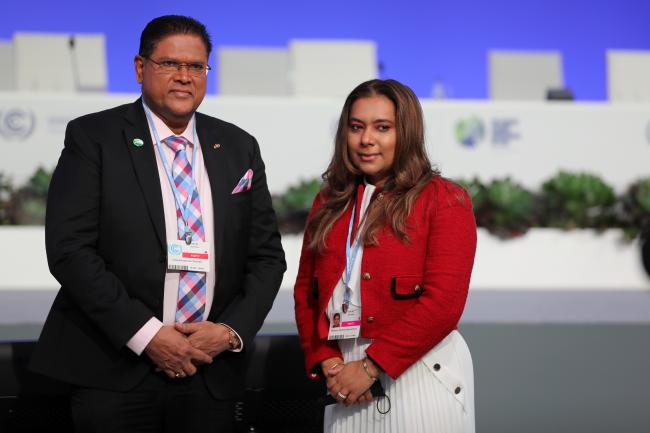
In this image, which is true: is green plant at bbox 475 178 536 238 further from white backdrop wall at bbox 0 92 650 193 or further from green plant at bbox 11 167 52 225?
green plant at bbox 11 167 52 225

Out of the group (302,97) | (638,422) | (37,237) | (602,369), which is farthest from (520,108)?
(638,422)

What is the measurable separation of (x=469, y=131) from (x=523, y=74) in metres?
2.15

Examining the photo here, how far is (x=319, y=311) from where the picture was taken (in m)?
2.24

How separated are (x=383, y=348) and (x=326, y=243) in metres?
0.36

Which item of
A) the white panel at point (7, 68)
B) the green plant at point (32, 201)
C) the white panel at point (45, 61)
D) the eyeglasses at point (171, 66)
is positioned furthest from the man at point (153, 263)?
the white panel at point (7, 68)

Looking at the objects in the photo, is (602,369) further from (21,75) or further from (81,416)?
(21,75)

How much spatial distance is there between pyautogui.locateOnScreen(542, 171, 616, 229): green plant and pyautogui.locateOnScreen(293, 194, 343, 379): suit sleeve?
32.2 feet

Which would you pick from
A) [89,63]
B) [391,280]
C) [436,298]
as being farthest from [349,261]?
[89,63]

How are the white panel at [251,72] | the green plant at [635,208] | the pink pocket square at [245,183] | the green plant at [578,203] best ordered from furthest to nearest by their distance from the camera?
the white panel at [251,72] → the green plant at [635,208] → the green plant at [578,203] → the pink pocket square at [245,183]

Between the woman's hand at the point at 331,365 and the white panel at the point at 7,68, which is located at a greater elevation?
the white panel at the point at 7,68

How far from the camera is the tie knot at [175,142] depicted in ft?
7.14

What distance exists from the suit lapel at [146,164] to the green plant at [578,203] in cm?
1012

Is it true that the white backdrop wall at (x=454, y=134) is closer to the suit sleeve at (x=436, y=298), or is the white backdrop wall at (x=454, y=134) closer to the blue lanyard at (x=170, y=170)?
the blue lanyard at (x=170, y=170)

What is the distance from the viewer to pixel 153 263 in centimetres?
205
